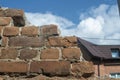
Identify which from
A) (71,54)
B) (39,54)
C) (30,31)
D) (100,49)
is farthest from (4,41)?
(100,49)

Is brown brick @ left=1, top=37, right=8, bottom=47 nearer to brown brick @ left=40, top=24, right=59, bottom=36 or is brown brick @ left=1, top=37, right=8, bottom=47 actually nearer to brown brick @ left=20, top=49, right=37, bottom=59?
brown brick @ left=20, top=49, right=37, bottom=59

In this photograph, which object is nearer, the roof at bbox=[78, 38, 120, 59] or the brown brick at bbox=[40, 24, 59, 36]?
the brown brick at bbox=[40, 24, 59, 36]

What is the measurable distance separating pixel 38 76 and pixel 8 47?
0.39 meters

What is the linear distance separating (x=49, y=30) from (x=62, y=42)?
0.52 feet

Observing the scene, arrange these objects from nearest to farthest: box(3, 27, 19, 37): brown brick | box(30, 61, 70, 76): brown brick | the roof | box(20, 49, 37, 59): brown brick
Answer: box(30, 61, 70, 76): brown brick, box(20, 49, 37, 59): brown brick, box(3, 27, 19, 37): brown brick, the roof

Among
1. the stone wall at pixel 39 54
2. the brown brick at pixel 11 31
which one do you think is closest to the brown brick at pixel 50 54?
the stone wall at pixel 39 54

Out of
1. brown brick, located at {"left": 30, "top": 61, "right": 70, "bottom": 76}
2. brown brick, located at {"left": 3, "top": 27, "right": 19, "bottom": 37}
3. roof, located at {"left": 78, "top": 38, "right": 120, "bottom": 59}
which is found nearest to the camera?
brown brick, located at {"left": 30, "top": 61, "right": 70, "bottom": 76}

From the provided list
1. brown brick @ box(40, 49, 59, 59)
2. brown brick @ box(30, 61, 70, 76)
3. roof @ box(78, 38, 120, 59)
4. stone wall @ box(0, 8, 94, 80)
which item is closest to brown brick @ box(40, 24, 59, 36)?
stone wall @ box(0, 8, 94, 80)

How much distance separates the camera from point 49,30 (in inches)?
96.9

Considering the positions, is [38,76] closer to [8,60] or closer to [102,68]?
[8,60]

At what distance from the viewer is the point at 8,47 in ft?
8.12

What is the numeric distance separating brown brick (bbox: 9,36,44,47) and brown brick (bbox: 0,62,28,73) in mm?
185

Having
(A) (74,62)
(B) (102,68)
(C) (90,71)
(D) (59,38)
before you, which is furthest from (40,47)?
(B) (102,68)

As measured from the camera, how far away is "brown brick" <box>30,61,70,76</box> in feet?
7.55
